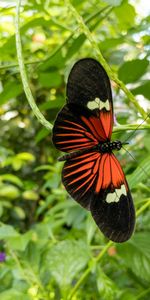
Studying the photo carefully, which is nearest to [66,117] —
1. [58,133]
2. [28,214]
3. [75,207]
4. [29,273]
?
[58,133]

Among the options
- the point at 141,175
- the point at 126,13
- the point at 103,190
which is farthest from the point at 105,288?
the point at 126,13

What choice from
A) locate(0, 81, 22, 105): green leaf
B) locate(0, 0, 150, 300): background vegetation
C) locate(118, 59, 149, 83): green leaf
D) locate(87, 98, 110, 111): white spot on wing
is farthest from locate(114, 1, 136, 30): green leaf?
locate(87, 98, 110, 111): white spot on wing

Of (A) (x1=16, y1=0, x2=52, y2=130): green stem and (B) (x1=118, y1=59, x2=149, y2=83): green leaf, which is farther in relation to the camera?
(B) (x1=118, y1=59, x2=149, y2=83): green leaf

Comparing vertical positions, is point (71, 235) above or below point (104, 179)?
below

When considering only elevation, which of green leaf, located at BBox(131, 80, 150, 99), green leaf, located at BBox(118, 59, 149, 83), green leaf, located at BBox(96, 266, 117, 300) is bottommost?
green leaf, located at BBox(96, 266, 117, 300)

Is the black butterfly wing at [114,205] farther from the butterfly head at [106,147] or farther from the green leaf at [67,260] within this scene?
the green leaf at [67,260]

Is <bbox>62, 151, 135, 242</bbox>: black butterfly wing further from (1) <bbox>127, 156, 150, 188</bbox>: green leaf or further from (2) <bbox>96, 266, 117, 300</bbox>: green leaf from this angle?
(2) <bbox>96, 266, 117, 300</bbox>: green leaf

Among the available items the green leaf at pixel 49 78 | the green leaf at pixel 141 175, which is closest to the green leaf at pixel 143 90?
the green leaf at pixel 49 78

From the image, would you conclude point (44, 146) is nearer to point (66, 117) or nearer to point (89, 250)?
point (89, 250)
